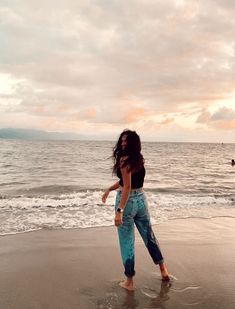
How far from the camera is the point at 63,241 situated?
24.0 ft

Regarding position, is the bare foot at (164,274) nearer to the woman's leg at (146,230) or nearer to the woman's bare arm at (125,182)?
the woman's leg at (146,230)

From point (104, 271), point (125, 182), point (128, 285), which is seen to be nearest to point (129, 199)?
point (125, 182)

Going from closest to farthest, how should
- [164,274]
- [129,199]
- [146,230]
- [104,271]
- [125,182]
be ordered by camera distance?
[125,182] → [129,199] → [146,230] → [164,274] → [104,271]

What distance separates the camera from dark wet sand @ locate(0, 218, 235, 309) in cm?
452

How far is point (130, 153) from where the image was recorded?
4.65 m

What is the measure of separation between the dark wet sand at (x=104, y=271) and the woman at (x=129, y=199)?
47cm

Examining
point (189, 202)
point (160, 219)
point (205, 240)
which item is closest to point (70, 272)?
point (205, 240)

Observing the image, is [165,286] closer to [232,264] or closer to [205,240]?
[232,264]

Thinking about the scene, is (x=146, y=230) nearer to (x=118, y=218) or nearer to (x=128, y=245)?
(x=128, y=245)

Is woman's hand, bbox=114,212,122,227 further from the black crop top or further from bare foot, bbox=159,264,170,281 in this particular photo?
bare foot, bbox=159,264,170,281

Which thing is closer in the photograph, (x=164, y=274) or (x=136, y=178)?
(x=136, y=178)

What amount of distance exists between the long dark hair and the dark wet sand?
5.98 feet

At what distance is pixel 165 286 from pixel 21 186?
1411cm

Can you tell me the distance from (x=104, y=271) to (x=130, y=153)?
227 centimetres
